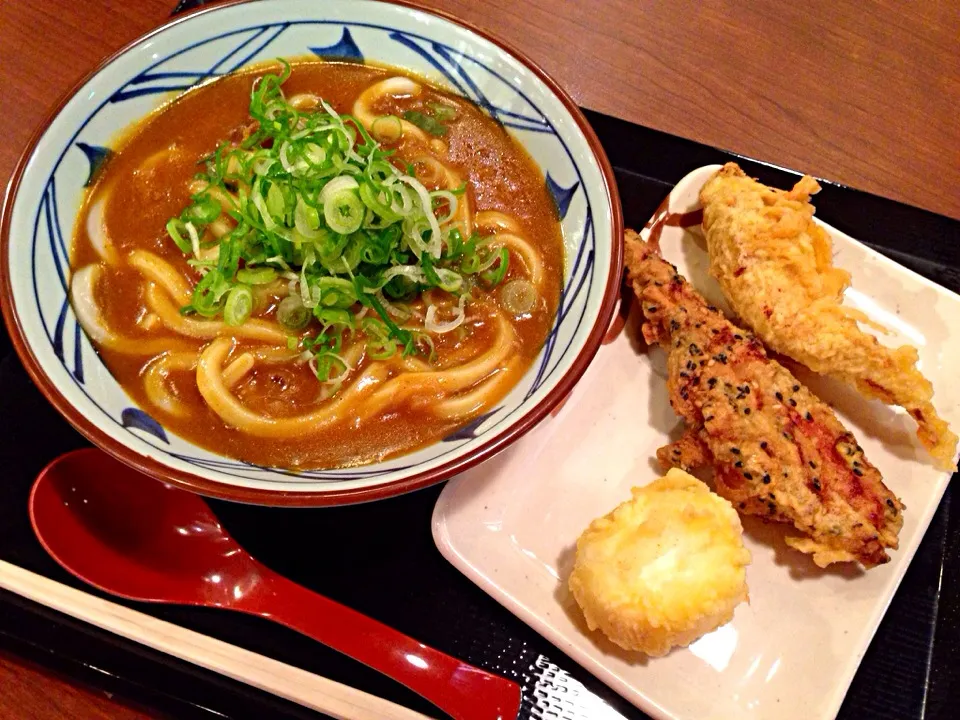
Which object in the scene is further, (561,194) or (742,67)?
(742,67)

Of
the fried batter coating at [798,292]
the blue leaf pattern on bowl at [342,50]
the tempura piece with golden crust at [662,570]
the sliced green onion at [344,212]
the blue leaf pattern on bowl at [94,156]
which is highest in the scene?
the blue leaf pattern on bowl at [342,50]

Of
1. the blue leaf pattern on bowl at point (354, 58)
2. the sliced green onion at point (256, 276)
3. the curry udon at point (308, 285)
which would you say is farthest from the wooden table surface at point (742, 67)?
the sliced green onion at point (256, 276)

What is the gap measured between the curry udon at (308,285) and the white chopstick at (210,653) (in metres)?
0.46

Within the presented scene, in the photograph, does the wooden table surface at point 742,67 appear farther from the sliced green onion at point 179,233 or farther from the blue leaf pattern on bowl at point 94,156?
the sliced green onion at point 179,233

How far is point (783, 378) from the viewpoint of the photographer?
199 centimetres

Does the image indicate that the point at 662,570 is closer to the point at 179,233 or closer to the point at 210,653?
the point at 210,653

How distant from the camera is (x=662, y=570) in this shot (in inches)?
67.0

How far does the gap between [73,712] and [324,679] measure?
0.65 metres

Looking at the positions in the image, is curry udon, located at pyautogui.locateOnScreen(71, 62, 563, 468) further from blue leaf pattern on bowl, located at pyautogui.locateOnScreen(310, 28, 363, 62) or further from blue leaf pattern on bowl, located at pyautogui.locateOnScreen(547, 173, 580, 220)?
blue leaf pattern on bowl, located at pyautogui.locateOnScreen(310, 28, 363, 62)

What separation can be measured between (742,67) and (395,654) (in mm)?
2443

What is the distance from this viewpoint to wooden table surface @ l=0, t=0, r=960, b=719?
2.55m

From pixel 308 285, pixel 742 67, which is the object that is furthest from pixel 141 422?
pixel 742 67

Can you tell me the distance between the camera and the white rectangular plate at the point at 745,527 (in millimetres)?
1761

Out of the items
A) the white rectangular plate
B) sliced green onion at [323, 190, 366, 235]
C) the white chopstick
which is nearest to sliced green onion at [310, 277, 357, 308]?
sliced green onion at [323, 190, 366, 235]
